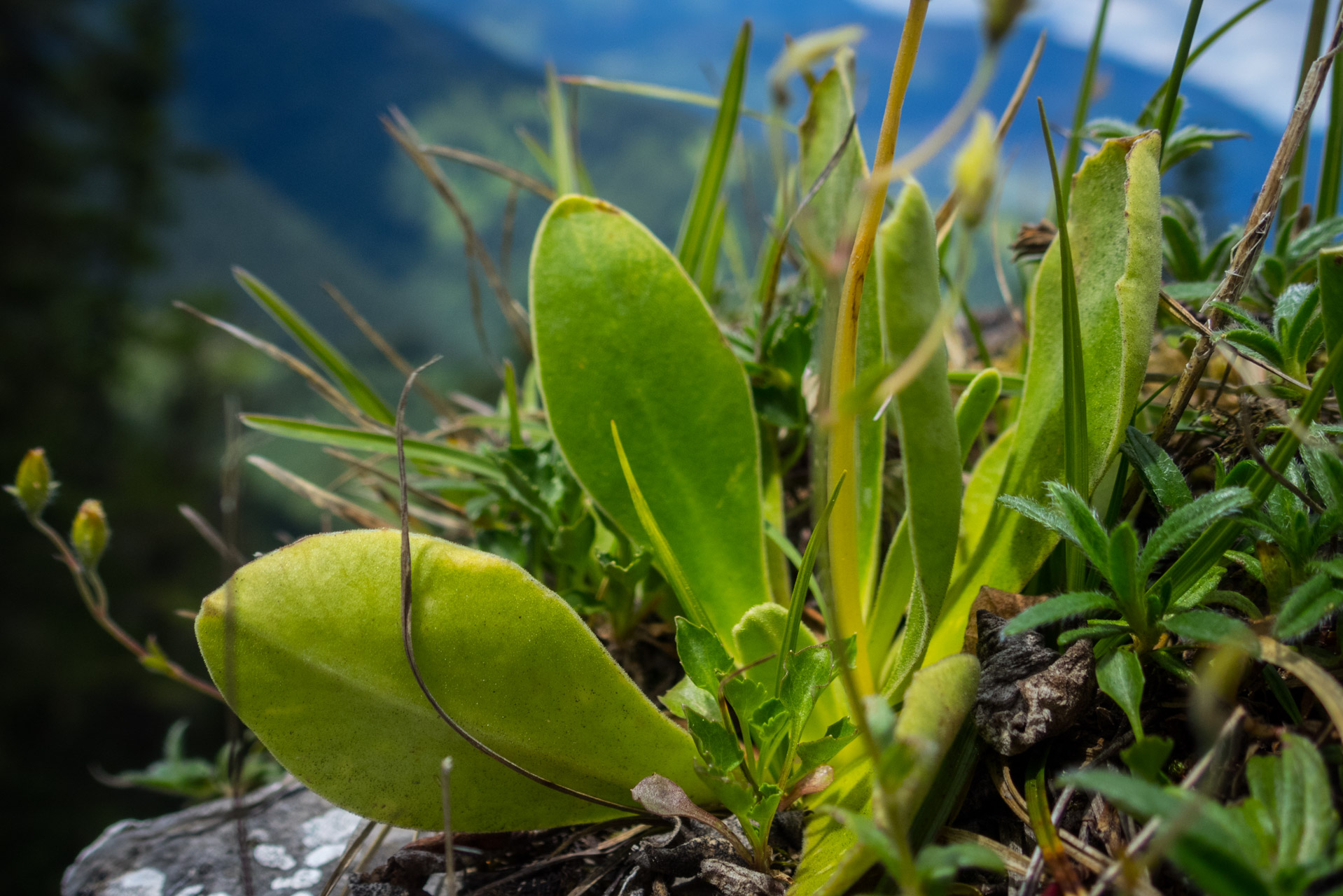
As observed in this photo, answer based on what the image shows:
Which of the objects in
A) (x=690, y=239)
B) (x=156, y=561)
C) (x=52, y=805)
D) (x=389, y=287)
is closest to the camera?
(x=690, y=239)

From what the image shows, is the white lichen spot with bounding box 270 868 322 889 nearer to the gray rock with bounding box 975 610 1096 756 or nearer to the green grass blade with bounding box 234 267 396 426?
the green grass blade with bounding box 234 267 396 426

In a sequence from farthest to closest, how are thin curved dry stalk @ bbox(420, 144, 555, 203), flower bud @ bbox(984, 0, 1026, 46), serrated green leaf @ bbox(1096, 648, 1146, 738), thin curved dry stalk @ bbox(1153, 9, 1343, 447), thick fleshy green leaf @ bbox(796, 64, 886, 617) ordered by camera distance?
thin curved dry stalk @ bbox(420, 144, 555, 203), thick fleshy green leaf @ bbox(796, 64, 886, 617), thin curved dry stalk @ bbox(1153, 9, 1343, 447), serrated green leaf @ bbox(1096, 648, 1146, 738), flower bud @ bbox(984, 0, 1026, 46)

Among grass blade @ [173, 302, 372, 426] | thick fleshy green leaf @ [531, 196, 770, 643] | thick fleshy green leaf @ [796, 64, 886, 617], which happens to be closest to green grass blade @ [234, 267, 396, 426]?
grass blade @ [173, 302, 372, 426]

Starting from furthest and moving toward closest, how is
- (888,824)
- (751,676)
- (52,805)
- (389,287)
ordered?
(389,287) → (52,805) → (751,676) → (888,824)

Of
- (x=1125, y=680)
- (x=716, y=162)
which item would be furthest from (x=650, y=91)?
(x=1125, y=680)

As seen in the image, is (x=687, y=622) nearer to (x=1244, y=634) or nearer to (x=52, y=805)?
(x=1244, y=634)

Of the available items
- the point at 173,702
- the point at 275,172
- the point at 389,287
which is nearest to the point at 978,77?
the point at 173,702

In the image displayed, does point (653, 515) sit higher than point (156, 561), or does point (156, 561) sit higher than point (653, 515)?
point (653, 515)
